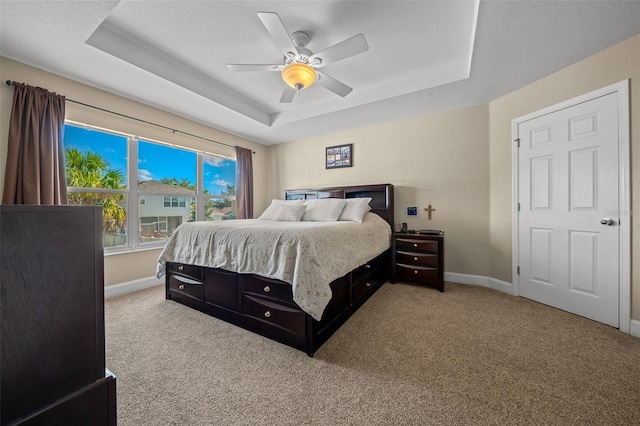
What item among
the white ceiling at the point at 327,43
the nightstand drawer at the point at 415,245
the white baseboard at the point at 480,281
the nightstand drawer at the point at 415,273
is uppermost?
the white ceiling at the point at 327,43

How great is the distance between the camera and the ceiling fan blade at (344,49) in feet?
6.09

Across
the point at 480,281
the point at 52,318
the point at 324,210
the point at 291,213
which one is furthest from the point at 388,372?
the point at 480,281

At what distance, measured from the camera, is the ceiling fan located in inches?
72.5

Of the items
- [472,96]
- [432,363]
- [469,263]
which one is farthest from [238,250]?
[472,96]

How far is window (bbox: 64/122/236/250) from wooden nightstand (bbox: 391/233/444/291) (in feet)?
10.5

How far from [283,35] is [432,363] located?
2.69 m

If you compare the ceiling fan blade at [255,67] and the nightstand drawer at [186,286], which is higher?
the ceiling fan blade at [255,67]

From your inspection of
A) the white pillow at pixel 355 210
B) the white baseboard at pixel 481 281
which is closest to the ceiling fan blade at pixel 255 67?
the white pillow at pixel 355 210

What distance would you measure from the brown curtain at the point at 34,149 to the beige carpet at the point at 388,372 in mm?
1415

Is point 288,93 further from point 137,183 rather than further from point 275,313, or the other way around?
point 137,183

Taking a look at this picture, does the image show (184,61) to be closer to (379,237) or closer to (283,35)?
(283,35)

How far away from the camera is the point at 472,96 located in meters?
3.00

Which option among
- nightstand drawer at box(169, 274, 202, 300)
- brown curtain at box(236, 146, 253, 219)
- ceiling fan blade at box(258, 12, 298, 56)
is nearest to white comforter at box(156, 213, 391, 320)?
nightstand drawer at box(169, 274, 202, 300)

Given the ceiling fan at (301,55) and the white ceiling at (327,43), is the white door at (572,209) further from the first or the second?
the ceiling fan at (301,55)
